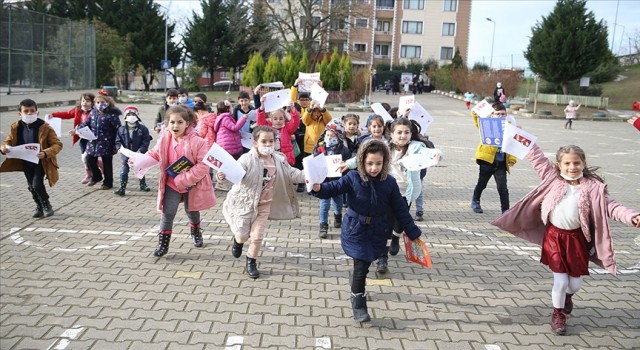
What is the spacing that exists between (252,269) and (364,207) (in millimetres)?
1578

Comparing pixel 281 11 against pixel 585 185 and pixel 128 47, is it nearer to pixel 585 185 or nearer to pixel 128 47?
pixel 128 47

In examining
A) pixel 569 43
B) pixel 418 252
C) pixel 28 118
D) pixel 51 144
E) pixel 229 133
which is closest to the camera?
pixel 418 252

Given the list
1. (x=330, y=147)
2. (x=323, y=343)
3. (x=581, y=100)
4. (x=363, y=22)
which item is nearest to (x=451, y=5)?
(x=363, y=22)

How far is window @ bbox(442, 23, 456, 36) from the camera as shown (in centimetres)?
6581

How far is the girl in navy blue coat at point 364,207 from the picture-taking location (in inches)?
172

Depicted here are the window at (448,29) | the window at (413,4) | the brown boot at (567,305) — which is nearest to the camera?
the brown boot at (567,305)

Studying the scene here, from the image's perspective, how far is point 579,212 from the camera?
13.8 feet

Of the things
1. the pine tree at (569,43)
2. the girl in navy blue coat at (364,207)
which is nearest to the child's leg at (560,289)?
the girl in navy blue coat at (364,207)

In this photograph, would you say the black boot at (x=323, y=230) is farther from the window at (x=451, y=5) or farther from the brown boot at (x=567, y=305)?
the window at (x=451, y=5)

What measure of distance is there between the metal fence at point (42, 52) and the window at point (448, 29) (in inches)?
1797

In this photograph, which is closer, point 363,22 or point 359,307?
point 359,307

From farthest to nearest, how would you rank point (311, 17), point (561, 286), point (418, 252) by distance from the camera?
point (311, 17) → point (418, 252) → point (561, 286)

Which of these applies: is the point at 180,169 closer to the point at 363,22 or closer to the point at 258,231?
the point at 258,231

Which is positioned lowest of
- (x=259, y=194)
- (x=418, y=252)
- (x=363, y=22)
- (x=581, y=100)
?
(x=418, y=252)
